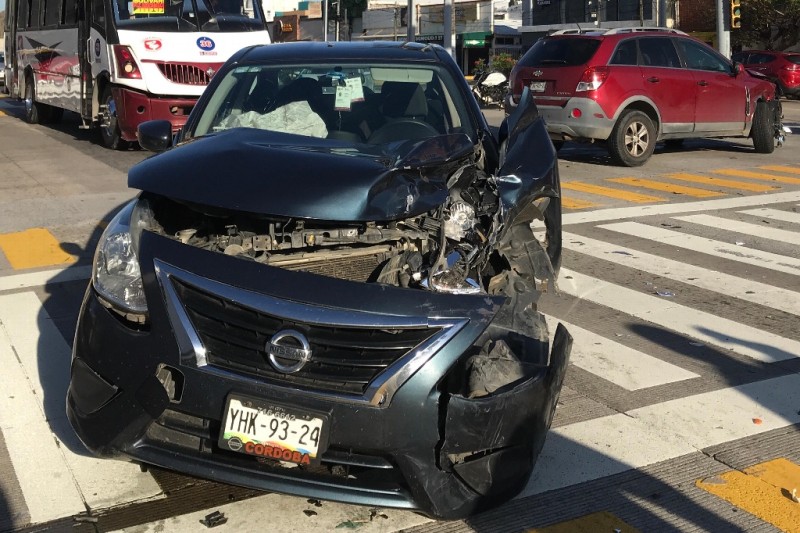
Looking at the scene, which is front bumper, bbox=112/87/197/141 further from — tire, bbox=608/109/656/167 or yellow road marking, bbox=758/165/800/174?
yellow road marking, bbox=758/165/800/174

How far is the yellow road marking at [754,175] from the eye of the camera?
1339cm

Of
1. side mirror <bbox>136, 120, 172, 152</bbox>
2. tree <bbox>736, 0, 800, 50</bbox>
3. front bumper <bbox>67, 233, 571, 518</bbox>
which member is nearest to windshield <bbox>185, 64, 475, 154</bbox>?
side mirror <bbox>136, 120, 172, 152</bbox>

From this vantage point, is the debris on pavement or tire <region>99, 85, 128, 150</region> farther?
tire <region>99, 85, 128, 150</region>

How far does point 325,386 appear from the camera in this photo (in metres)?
3.43

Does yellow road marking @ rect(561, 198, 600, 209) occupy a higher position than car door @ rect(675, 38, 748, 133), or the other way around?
car door @ rect(675, 38, 748, 133)

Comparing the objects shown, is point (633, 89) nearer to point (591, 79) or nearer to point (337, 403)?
point (591, 79)

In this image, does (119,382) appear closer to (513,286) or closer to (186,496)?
(186,496)

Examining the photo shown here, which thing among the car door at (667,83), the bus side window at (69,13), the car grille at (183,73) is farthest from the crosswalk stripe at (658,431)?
the bus side window at (69,13)

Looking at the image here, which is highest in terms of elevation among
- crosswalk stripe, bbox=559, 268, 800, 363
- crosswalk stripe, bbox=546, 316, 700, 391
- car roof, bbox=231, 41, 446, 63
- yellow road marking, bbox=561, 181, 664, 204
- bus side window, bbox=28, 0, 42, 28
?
bus side window, bbox=28, 0, 42, 28

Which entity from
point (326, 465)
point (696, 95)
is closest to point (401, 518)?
point (326, 465)

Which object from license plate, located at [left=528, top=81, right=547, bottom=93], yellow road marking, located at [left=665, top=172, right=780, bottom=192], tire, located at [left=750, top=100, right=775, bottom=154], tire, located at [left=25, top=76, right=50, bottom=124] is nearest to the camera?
yellow road marking, located at [left=665, top=172, right=780, bottom=192]

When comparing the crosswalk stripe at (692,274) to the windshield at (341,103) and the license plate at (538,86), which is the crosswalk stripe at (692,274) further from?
the license plate at (538,86)

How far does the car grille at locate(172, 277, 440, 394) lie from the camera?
11.2 feet

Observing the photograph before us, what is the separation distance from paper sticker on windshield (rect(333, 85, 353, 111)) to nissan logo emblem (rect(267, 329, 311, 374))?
250cm
